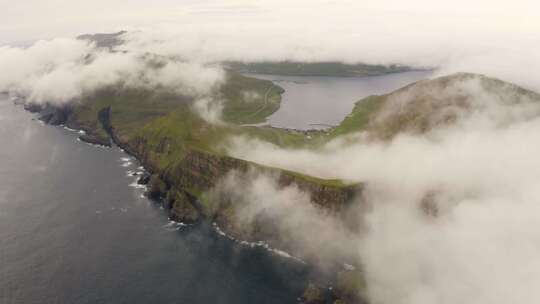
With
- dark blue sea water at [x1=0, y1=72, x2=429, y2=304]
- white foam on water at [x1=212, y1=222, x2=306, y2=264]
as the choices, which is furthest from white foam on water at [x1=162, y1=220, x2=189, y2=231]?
white foam on water at [x1=212, y1=222, x2=306, y2=264]

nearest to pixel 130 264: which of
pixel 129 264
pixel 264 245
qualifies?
pixel 129 264

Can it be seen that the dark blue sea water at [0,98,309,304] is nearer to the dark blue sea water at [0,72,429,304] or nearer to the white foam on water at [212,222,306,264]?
the dark blue sea water at [0,72,429,304]

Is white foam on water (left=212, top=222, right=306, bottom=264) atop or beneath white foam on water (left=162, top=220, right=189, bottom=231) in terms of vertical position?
beneath

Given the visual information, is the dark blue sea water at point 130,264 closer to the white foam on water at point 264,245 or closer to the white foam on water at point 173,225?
the white foam on water at point 173,225

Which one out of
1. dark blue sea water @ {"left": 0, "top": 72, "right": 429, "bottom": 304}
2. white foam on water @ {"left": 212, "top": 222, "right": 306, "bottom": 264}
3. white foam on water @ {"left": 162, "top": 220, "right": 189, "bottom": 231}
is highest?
white foam on water @ {"left": 162, "top": 220, "right": 189, "bottom": 231}

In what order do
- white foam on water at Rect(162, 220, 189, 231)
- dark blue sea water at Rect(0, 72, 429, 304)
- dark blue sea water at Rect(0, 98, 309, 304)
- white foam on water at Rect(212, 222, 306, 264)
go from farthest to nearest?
white foam on water at Rect(162, 220, 189, 231) < white foam on water at Rect(212, 222, 306, 264) < dark blue sea water at Rect(0, 98, 309, 304) < dark blue sea water at Rect(0, 72, 429, 304)

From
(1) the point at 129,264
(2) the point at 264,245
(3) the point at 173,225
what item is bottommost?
(1) the point at 129,264

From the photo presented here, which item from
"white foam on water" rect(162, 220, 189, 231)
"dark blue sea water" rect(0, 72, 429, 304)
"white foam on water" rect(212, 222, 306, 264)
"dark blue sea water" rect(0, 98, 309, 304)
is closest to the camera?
"dark blue sea water" rect(0, 72, 429, 304)

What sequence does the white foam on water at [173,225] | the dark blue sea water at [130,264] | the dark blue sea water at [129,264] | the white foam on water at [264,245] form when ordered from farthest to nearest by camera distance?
the white foam on water at [173,225] < the white foam on water at [264,245] < the dark blue sea water at [129,264] < the dark blue sea water at [130,264]

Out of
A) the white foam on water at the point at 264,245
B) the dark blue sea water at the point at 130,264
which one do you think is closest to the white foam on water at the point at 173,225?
the dark blue sea water at the point at 130,264

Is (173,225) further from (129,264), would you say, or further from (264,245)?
(264,245)

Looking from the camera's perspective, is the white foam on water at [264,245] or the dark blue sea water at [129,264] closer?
the dark blue sea water at [129,264]
